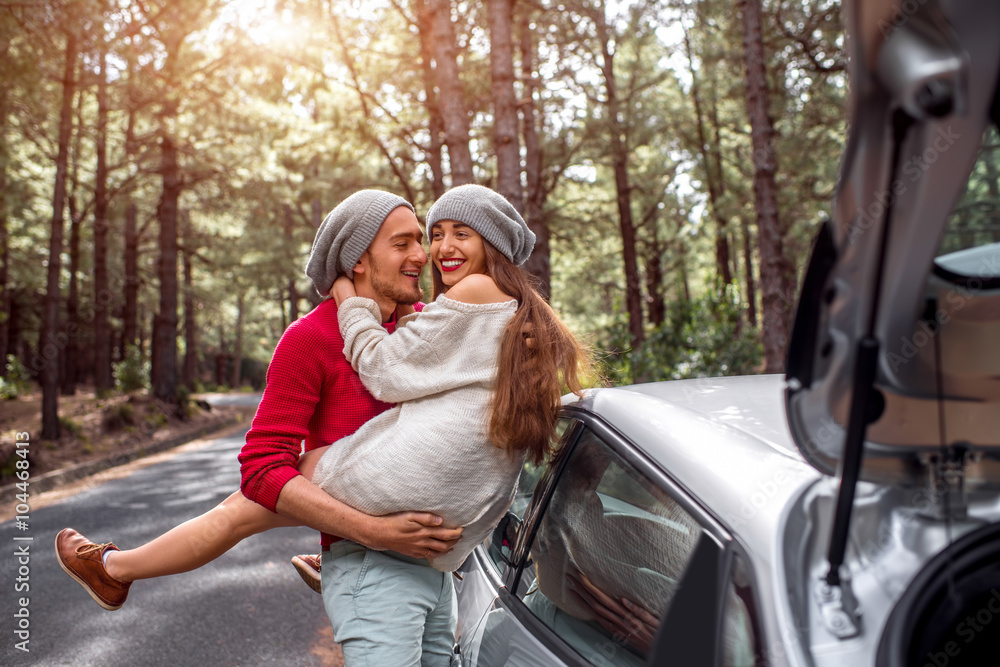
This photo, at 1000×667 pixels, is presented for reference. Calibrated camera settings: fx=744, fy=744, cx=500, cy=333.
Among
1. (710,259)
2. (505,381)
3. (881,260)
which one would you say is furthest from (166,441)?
(710,259)

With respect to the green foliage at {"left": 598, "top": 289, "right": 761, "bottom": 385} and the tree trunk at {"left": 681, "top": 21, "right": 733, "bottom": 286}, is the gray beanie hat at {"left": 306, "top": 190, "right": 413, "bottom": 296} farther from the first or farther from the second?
the tree trunk at {"left": 681, "top": 21, "right": 733, "bottom": 286}

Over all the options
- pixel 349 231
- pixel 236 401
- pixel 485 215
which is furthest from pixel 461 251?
pixel 236 401

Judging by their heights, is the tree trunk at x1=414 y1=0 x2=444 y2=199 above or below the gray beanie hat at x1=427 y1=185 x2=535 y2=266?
above

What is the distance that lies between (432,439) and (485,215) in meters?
1.02

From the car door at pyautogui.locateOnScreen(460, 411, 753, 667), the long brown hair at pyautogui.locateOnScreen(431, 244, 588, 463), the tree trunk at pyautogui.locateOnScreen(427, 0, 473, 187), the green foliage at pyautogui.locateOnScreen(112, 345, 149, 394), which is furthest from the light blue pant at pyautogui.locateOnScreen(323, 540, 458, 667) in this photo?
the green foliage at pyautogui.locateOnScreen(112, 345, 149, 394)

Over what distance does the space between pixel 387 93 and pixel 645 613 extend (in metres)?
14.1

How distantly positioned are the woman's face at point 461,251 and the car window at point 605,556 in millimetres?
899

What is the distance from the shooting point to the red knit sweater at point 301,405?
2.22 meters

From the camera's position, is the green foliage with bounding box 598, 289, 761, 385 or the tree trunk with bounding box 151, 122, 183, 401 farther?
the tree trunk with bounding box 151, 122, 183, 401

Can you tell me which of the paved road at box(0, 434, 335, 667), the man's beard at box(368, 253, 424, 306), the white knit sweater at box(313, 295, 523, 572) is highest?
the man's beard at box(368, 253, 424, 306)

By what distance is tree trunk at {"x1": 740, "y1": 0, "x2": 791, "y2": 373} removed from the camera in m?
10.3

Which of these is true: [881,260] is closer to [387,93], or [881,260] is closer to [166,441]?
[387,93]

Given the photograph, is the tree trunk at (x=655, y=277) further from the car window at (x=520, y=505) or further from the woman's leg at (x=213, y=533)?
the woman's leg at (x=213, y=533)

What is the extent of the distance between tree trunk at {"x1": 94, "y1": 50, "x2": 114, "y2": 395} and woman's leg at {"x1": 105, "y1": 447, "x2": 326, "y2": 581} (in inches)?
599
